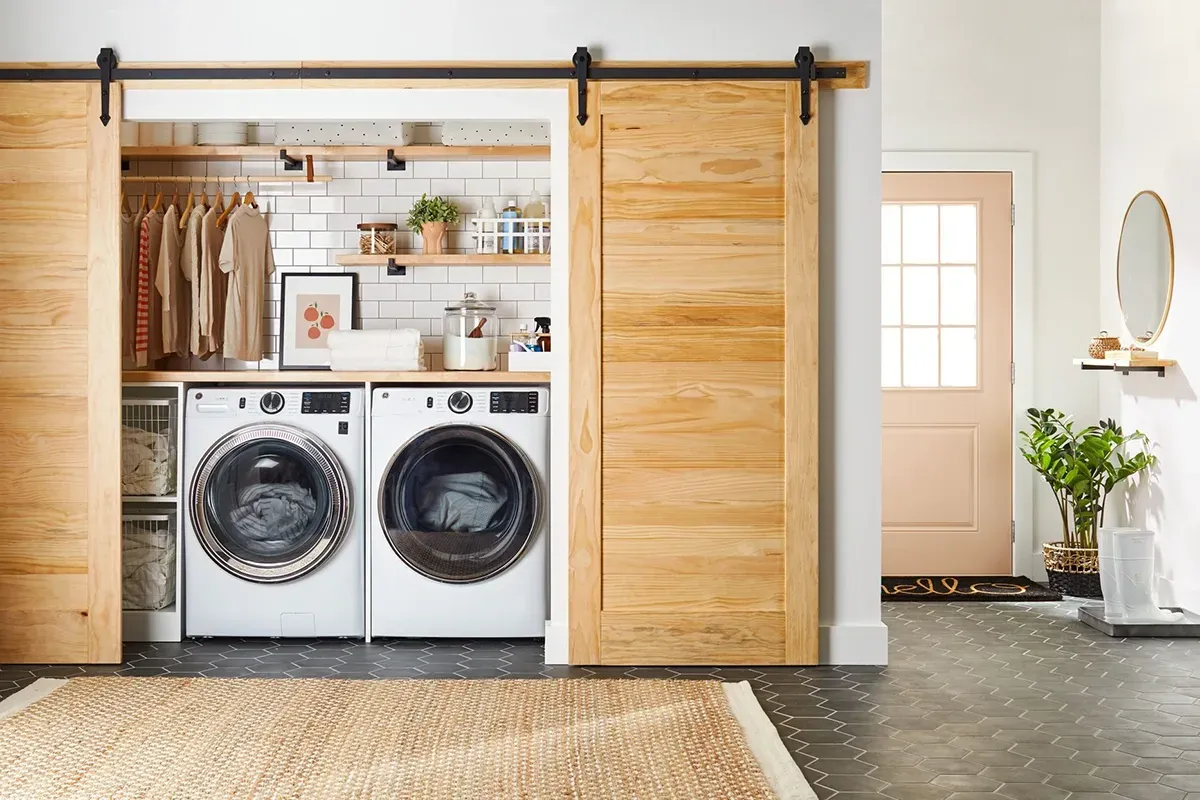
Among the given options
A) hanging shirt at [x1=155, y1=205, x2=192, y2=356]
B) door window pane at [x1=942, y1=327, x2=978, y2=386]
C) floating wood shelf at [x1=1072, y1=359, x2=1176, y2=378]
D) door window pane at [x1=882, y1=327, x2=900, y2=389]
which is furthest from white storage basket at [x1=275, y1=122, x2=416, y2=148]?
floating wood shelf at [x1=1072, y1=359, x2=1176, y2=378]

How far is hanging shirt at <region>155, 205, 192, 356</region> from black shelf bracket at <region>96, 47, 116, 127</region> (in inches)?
32.0

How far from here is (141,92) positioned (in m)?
3.92

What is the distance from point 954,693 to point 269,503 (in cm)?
256

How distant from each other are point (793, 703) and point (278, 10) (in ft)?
9.64

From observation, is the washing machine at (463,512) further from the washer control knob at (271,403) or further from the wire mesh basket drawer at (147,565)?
the wire mesh basket drawer at (147,565)

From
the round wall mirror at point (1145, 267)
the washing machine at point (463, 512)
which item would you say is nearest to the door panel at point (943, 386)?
the round wall mirror at point (1145, 267)

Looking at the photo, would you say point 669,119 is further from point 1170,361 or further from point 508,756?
point 1170,361

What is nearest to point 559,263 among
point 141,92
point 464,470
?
point 464,470

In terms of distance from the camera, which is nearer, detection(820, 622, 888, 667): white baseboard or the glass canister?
detection(820, 622, 888, 667): white baseboard

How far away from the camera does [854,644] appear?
391 centimetres

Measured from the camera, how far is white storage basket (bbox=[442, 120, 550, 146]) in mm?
4504

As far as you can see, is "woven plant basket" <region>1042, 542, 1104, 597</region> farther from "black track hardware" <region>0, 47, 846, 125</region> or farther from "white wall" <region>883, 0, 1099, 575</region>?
"black track hardware" <region>0, 47, 846, 125</region>

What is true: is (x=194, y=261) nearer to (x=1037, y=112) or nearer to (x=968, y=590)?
(x=968, y=590)

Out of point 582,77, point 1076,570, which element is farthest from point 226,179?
point 1076,570
